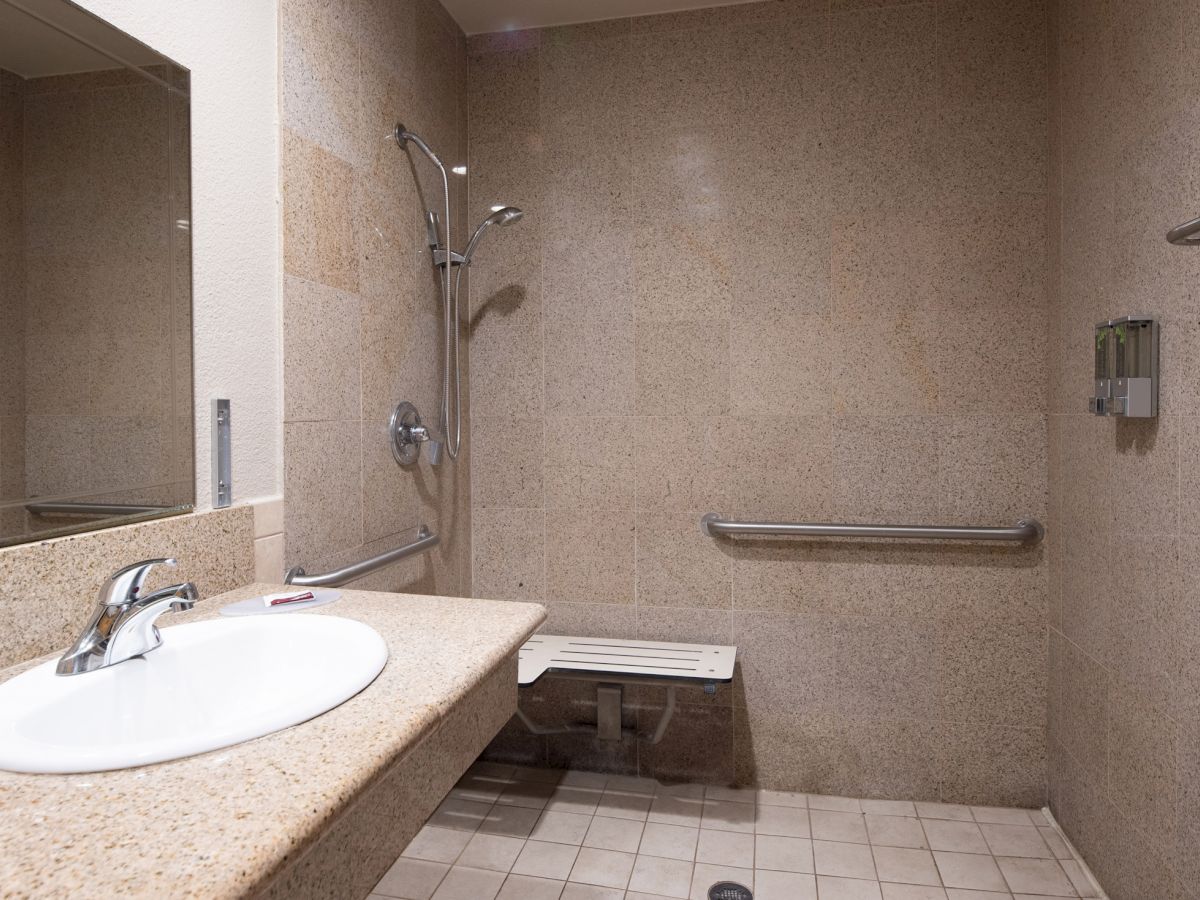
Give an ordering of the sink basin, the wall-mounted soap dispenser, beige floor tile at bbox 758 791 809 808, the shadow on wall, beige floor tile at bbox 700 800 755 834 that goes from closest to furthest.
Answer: the sink basin < the wall-mounted soap dispenser < beige floor tile at bbox 700 800 755 834 < beige floor tile at bbox 758 791 809 808 < the shadow on wall

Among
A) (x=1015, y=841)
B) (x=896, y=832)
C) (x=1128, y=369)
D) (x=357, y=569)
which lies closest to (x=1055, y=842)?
(x=1015, y=841)

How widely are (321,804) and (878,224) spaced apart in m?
2.07

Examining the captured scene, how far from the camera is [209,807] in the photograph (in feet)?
1.85

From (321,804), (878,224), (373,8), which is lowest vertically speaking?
(321,804)

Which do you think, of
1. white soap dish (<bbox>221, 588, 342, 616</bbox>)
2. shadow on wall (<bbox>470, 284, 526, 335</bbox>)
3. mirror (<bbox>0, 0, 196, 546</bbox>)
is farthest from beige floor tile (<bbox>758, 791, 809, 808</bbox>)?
mirror (<bbox>0, 0, 196, 546</bbox>)

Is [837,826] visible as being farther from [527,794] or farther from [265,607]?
[265,607]

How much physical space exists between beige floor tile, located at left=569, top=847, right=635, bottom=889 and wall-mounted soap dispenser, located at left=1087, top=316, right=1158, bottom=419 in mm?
1540

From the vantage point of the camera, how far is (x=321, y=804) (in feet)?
1.89

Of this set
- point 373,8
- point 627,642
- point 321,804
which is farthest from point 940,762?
point 373,8

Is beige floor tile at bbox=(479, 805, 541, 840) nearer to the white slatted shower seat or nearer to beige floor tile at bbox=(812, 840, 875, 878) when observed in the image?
the white slatted shower seat

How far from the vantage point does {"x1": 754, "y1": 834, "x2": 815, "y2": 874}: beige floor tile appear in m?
1.83

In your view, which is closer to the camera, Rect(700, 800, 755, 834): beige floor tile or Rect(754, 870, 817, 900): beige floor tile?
Rect(754, 870, 817, 900): beige floor tile

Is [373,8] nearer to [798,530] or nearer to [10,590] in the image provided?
[10,590]

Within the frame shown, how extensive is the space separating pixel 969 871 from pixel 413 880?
1.36 meters
